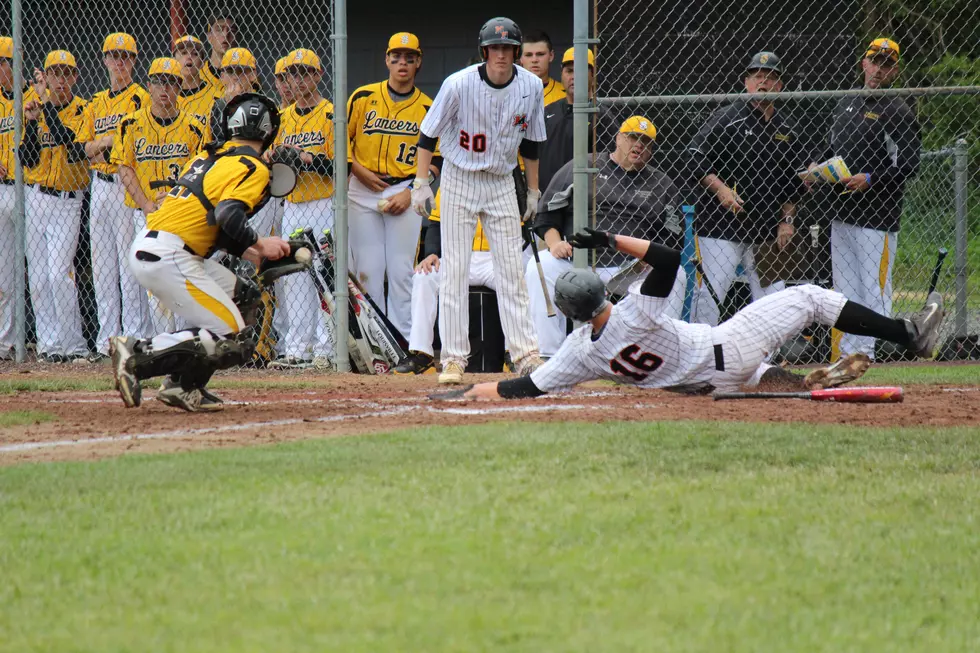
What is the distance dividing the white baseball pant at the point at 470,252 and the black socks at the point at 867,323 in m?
2.04

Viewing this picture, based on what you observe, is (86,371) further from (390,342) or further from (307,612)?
(307,612)

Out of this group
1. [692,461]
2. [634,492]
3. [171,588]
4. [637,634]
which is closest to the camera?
[637,634]

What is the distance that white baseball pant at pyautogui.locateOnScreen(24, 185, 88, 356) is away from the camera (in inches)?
372

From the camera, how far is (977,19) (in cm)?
1282

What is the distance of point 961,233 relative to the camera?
8852 mm

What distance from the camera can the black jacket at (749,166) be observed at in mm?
8375

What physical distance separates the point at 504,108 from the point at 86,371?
3.50m

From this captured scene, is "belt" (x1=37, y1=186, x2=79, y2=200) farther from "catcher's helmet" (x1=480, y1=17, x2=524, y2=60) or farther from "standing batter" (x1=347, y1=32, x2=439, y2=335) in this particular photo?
"catcher's helmet" (x1=480, y1=17, x2=524, y2=60)

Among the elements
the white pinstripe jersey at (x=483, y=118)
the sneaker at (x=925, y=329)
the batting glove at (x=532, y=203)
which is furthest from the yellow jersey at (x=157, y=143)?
the sneaker at (x=925, y=329)

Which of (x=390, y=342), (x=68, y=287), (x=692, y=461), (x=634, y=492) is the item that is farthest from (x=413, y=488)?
(x=68, y=287)

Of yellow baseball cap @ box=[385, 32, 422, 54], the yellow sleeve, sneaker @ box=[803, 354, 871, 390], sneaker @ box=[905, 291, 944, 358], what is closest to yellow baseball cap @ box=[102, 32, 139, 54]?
yellow baseball cap @ box=[385, 32, 422, 54]

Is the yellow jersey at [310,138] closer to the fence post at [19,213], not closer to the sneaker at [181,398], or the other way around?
the fence post at [19,213]

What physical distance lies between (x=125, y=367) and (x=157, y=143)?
3.53 metres

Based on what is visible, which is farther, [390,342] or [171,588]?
[390,342]
